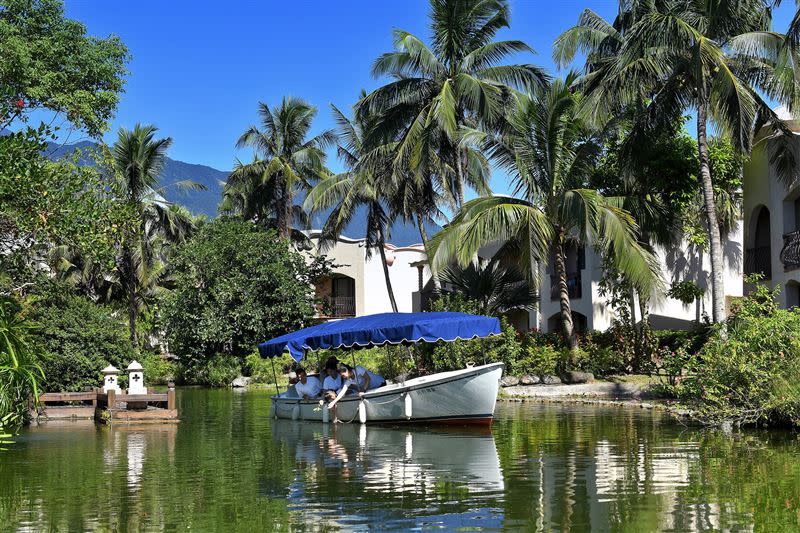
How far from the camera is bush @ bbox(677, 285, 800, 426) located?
16922 millimetres

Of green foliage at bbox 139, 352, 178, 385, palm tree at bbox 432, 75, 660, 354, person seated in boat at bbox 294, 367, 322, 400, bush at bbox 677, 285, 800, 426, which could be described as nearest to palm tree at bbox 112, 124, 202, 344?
green foliage at bbox 139, 352, 178, 385

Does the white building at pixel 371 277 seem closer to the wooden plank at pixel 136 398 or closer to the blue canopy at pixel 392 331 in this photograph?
the wooden plank at pixel 136 398

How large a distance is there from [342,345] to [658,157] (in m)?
15.1

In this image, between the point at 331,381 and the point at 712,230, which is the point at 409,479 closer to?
the point at 331,381

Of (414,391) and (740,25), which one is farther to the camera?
(740,25)

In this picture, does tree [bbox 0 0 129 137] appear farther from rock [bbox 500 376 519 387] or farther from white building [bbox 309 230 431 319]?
white building [bbox 309 230 431 319]

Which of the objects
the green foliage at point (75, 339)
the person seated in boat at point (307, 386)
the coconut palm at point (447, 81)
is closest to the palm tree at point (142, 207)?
the coconut palm at point (447, 81)

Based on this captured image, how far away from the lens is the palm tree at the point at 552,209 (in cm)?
2766

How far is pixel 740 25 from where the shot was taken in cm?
2683

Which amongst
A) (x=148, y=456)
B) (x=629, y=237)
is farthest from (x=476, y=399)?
(x=629, y=237)

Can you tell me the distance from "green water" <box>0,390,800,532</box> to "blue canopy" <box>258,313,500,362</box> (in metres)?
2.02

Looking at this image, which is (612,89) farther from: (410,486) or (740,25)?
(410,486)

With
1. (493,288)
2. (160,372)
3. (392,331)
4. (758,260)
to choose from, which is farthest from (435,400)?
(160,372)

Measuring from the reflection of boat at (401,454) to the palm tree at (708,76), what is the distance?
35.9ft
